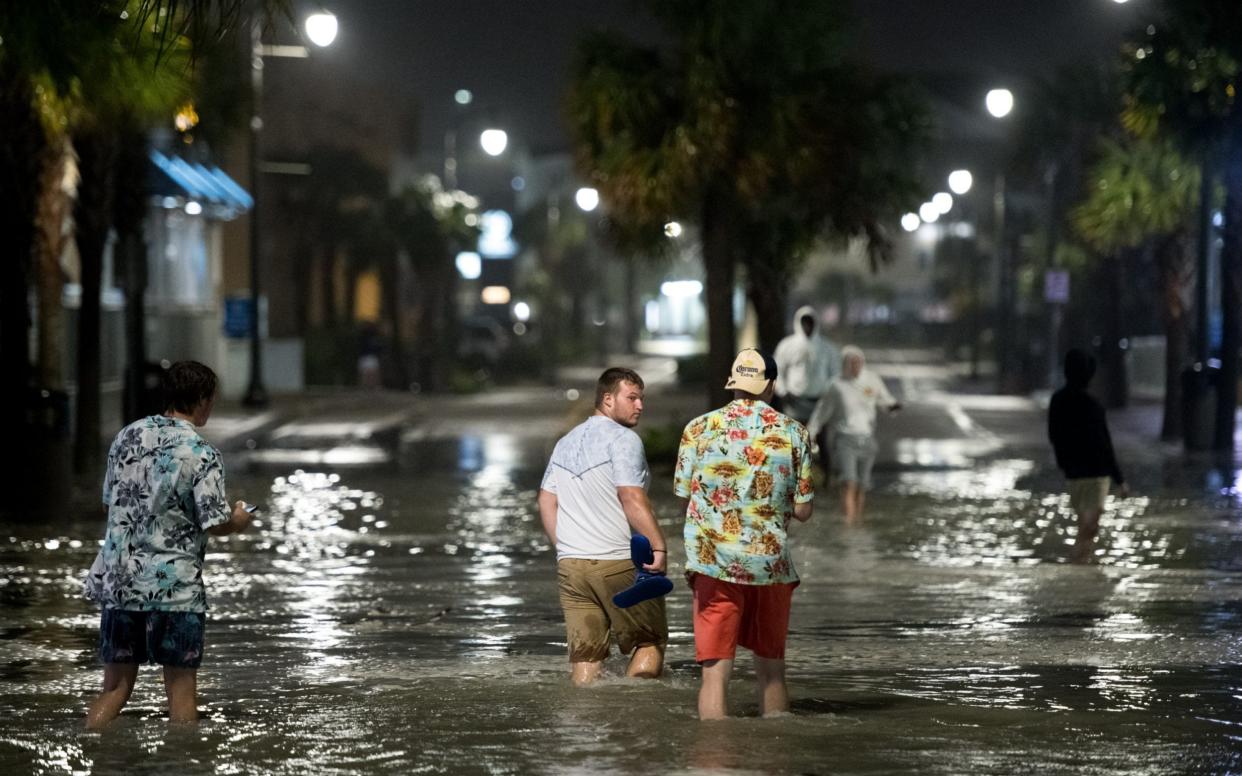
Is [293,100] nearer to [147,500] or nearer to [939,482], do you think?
[939,482]

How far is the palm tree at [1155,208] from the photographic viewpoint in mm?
34656

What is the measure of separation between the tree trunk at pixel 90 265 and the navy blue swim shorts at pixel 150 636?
1634 centimetres

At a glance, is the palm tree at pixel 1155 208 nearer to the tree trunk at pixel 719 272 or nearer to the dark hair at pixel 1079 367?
the tree trunk at pixel 719 272

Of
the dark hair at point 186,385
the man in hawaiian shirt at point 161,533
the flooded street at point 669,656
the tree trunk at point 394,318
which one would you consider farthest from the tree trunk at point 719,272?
the tree trunk at point 394,318

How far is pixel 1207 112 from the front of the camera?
93.1 ft

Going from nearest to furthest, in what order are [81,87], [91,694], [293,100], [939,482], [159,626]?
[159,626], [91,694], [81,87], [939,482], [293,100]

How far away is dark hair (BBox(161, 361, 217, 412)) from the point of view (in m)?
8.56

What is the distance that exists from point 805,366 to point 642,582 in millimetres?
11962

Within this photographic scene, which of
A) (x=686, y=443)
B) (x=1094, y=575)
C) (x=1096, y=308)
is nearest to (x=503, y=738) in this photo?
(x=686, y=443)

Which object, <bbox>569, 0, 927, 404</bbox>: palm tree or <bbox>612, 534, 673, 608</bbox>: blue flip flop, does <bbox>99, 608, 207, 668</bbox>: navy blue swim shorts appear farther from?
<bbox>569, 0, 927, 404</bbox>: palm tree

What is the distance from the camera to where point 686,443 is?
29.6 feet

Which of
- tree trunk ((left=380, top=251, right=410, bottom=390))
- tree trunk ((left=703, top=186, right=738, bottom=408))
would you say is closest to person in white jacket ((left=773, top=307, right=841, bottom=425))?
tree trunk ((left=703, top=186, right=738, bottom=408))

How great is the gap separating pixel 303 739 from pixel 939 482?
1554 centimetres

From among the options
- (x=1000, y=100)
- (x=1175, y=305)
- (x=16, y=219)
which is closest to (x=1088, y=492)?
(x=16, y=219)
